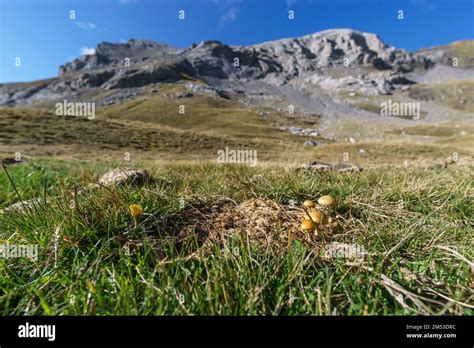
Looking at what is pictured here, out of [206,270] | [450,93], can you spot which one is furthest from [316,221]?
[450,93]

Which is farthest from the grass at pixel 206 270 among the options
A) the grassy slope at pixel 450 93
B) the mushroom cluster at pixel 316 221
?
the grassy slope at pixel 450 93

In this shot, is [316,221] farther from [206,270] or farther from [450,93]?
[450,93]

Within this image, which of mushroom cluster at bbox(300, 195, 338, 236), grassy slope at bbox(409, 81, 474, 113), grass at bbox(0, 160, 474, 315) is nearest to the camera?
grass at bbox(0, 160, 474, 315)

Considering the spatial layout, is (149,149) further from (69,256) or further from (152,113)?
(152,113)


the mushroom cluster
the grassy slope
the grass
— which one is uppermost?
the grassy slope

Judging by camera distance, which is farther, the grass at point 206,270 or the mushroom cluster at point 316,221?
the mushroom cluster at point 316,221

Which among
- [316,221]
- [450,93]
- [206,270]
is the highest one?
[450,93]

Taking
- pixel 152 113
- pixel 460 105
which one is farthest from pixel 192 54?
pixel 460 105

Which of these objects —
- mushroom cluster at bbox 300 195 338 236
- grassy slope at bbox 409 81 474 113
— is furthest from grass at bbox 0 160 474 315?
grassy slope at bbox 409 81 474 113

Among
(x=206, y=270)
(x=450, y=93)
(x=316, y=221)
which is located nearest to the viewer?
(x=206, y=270)

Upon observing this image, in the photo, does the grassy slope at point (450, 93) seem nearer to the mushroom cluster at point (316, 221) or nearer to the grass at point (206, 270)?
the mushroom cluster at point (316, 221)

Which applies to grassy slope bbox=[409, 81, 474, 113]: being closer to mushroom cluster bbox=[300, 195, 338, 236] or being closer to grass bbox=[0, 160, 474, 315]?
mushroom cluster bbox=[300, 195, 338, 236]
